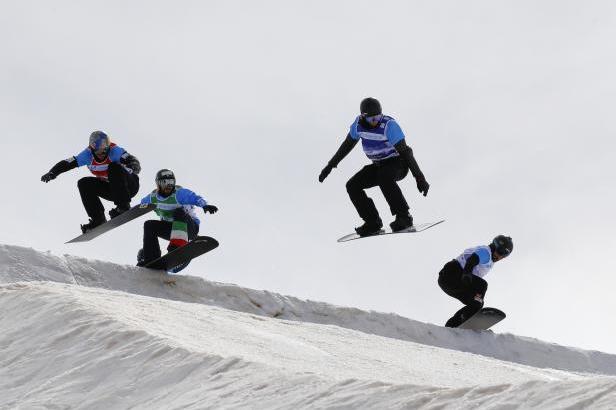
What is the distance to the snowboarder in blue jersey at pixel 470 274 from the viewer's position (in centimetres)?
1223

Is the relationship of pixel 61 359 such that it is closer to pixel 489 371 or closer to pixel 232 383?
pixel 232 383

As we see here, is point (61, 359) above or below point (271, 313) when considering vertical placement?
below

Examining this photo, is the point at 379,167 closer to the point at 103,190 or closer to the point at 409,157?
the point at 409,157

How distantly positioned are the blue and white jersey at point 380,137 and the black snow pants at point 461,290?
4.75 ft

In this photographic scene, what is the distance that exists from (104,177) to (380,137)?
3.12 metres

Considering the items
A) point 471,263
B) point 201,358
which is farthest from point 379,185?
point 201,358

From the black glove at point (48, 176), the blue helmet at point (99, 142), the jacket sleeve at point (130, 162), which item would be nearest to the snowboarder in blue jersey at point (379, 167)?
the jacket sleeve at point (130, 162)

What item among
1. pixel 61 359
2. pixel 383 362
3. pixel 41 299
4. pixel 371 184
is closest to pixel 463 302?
pixel 371 184

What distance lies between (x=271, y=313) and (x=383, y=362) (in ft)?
11.8

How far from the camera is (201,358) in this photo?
5.79 m

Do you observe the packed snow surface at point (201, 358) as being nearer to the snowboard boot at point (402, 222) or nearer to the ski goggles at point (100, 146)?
the snowboard boot at point (402, 222)

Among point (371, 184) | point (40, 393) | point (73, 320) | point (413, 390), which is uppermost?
point (371, 184)

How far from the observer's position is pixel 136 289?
10.7m

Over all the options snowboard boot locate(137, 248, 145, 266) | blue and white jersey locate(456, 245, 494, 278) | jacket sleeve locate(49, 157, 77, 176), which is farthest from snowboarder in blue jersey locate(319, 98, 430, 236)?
jacket sleeve locate(49, 157, 77, 176)
